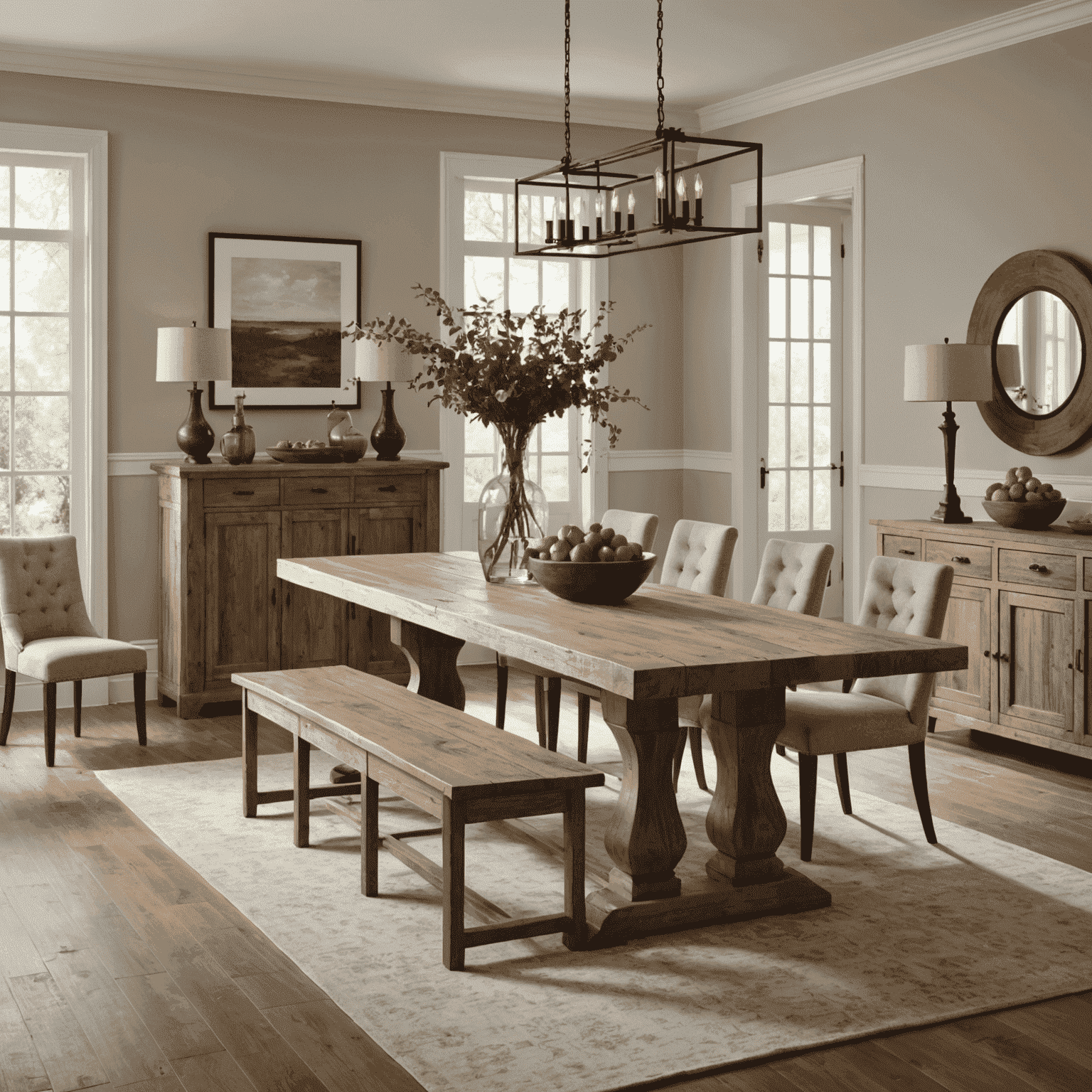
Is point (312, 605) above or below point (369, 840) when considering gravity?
above

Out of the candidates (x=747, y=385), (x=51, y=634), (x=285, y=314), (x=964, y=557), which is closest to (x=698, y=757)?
(x=964, y=557)

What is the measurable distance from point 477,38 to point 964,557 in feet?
10.2

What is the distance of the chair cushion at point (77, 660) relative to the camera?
5.40 metres

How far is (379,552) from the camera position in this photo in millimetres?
6625

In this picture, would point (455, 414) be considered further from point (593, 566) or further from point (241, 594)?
point (593, 566)

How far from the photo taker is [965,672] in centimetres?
555

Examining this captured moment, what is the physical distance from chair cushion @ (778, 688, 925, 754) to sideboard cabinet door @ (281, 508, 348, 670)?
284 cm

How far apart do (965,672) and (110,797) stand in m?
3.36

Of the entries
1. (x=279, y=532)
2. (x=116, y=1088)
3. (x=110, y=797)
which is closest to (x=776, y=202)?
(x=279, y=532)

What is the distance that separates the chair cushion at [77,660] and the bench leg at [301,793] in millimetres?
1516

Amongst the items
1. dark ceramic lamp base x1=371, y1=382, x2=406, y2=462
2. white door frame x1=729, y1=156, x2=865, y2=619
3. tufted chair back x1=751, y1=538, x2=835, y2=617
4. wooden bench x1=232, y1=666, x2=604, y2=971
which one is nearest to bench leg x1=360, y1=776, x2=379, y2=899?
wooden bench x1=232, y1=666, x2=604, y2=971

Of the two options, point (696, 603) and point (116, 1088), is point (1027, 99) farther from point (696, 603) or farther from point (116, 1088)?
point (116, 1088)

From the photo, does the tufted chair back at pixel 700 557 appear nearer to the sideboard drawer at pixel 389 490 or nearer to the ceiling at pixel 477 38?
the sideboard drawer at pixel 389 490

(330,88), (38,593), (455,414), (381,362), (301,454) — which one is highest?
(330,88)
